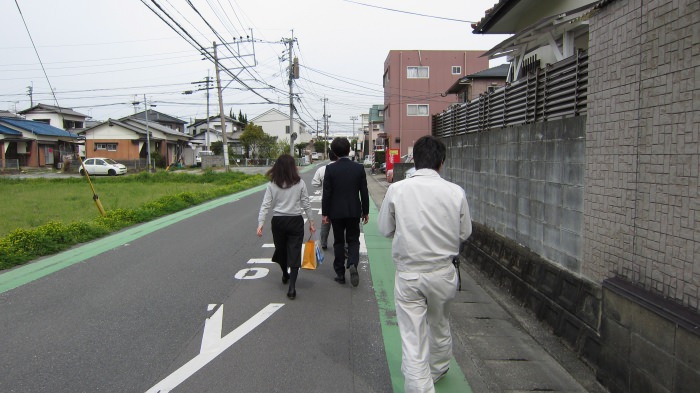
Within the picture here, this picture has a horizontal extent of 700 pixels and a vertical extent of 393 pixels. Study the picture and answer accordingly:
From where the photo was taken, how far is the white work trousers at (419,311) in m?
3.24

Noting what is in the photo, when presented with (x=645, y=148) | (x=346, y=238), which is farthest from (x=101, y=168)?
(x=645, y=148)

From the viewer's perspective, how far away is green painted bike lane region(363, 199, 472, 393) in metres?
3.89

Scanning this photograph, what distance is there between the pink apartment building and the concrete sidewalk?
1440 inches

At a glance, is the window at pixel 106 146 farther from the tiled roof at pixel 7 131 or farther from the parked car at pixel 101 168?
the parked car at pixel 101 168

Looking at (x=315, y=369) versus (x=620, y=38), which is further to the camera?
(x=315, y=369)

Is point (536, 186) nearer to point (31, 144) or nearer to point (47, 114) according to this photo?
point (31, 144)

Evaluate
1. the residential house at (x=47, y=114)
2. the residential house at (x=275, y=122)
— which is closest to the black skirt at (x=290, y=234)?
the residential house at (x=47, y=114)

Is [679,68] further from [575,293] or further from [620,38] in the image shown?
[575,293]

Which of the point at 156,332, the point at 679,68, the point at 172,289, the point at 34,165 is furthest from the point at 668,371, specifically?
the point at 34,165

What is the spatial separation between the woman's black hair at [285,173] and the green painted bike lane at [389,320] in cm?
183

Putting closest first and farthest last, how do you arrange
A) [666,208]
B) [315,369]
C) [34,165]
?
1. [666,208]
2. [315,369]
3. [34,165]

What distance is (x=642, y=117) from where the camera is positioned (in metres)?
3.45

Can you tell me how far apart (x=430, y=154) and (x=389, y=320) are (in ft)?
8.22

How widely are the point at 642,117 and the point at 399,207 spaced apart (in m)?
1.83
